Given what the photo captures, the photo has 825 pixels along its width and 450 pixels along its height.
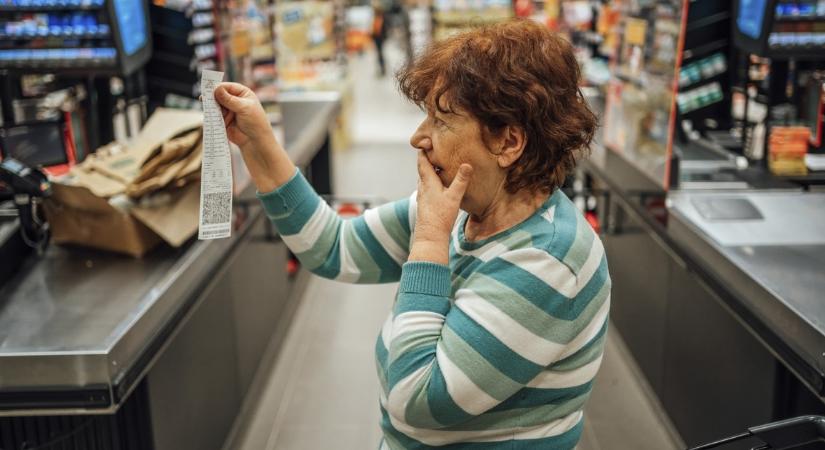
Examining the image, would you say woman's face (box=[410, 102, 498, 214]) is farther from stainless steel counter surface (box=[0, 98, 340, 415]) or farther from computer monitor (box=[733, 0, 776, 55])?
computer monitor (box=[733, 0, 776, 55])

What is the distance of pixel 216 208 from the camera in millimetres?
1565

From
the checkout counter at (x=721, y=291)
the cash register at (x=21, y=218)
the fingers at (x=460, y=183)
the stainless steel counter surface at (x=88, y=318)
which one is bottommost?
the checkout counter at (x=721, y=291)

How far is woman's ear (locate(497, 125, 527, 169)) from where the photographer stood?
1.36m

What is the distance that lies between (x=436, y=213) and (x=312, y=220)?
18.6 inches

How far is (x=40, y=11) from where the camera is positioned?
418 cm

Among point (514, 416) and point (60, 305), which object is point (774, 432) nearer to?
point (514, 416)

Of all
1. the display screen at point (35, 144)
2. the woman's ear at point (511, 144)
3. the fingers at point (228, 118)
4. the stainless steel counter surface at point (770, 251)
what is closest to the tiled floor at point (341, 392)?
the stainless steel counter surface at point (770, 251)

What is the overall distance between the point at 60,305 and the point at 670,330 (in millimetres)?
2348

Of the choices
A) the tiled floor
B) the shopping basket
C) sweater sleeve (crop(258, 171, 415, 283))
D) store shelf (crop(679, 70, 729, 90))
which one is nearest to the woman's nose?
sweater sleeve (crop(258, 171, 415, 283))

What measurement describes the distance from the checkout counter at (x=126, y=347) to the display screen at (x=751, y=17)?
2.50 meters

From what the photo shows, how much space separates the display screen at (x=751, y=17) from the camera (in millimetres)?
3891

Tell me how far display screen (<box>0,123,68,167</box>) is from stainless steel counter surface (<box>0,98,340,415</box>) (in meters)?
0.38

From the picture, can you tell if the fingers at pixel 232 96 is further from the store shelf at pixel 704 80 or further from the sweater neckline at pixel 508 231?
the store shelf at pixel 704 80

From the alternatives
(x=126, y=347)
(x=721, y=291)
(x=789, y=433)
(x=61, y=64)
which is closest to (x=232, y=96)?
(x=126, y=347)
